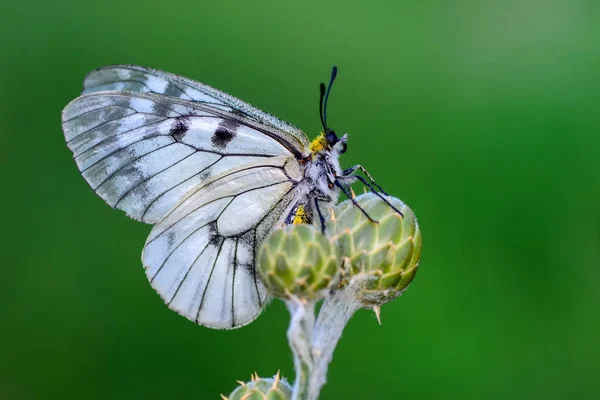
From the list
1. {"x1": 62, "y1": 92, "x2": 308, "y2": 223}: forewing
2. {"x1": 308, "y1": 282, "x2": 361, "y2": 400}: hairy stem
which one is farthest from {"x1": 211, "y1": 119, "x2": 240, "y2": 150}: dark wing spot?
{"x1": 308, "y1": 282, "x2": 361, "y2": 400}: hairy stem

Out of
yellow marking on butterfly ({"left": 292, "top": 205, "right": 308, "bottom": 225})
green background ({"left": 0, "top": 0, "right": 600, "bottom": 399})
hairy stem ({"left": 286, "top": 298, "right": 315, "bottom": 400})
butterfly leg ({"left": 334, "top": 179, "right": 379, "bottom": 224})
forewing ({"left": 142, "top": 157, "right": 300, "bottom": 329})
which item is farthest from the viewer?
green background ({"left": 0, "top": 0, "right": 600, "bottom": 399})

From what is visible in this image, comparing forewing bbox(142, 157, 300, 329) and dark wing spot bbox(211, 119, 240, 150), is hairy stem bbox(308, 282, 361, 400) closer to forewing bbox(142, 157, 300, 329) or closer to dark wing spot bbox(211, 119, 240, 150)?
forewing bbox(142, 157, 300, 329)

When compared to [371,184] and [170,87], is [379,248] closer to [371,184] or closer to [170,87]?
[371,184]

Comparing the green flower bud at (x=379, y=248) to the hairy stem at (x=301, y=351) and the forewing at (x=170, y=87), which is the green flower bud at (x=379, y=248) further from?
the forewing at (x=170, y=87)

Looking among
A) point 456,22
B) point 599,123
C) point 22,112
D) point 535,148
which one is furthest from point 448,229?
point 22,112

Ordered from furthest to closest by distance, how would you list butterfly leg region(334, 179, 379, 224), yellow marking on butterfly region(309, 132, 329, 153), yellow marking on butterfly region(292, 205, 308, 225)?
yellow marking on butterfly region(309, 132, 329, 153)
yellow marking on butterfly region(292, 205, 308, 225)
butterfly leg region(334, 179, 379, 224)

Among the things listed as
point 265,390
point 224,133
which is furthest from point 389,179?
point 265,390

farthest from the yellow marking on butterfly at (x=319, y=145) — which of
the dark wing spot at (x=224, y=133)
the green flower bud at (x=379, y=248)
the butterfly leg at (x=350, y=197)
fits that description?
the green flower bud at (x=379, y=248)
